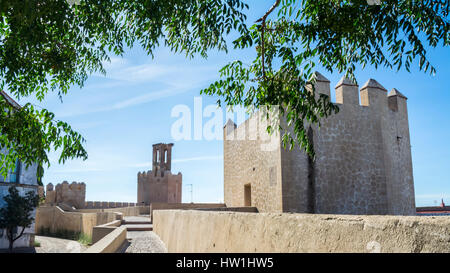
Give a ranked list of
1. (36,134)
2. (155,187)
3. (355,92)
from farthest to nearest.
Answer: (155,187)
(355,92)
(36,134)

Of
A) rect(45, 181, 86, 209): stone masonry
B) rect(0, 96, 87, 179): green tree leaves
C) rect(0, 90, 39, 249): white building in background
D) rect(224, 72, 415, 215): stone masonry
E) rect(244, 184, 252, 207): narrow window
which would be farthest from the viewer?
rect(45, 181, 86, 209): stone masonry

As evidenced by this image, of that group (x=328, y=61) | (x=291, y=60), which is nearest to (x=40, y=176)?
(x=291, y=60)

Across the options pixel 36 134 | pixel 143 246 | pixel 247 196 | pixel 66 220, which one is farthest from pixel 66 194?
pixel 36 134

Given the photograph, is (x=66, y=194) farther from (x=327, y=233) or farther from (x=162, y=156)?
(x=327, y=233)

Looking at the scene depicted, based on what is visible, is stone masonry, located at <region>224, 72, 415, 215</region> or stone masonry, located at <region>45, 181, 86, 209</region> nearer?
stone masonry, located at <region>224, 72, 415, 215</region>

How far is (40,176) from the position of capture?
5.24 meters

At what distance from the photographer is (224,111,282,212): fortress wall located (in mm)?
14484

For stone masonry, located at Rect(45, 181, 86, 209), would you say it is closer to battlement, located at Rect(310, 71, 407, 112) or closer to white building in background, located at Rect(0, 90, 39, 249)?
white building in background, located at Rect(0, 90, 39, 249)

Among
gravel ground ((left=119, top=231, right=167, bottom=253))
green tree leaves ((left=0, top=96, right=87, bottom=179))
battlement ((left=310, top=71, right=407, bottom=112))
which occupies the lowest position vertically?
gravel ground ((left=119, top=231, right=167, bottom=253))

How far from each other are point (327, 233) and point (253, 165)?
574 inches

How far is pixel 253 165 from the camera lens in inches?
666

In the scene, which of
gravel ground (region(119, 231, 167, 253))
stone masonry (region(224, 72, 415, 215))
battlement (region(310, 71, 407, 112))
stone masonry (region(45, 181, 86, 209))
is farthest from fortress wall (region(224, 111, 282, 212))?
stone masonry (region(45, 181, 86, 209))

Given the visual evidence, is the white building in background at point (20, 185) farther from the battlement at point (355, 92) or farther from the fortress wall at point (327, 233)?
the fortress wall at point (327, 233)

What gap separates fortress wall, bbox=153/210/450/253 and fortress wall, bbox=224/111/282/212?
8833 millimetres
